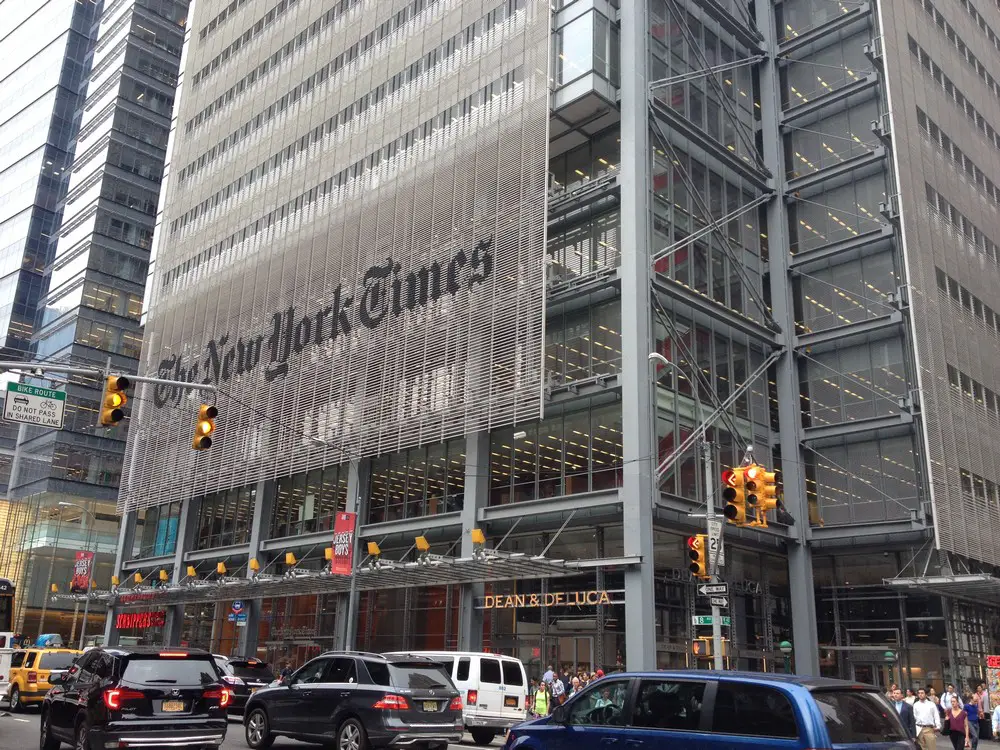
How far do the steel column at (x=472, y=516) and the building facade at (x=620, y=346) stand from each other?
133 mm

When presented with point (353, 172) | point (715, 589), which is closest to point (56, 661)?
point (715, 589)

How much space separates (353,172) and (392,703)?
35343 millimetres

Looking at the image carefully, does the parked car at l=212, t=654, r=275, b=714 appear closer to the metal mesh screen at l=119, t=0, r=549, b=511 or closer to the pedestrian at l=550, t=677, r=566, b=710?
the pedestrian at l=550, t=677, r=566, b=710

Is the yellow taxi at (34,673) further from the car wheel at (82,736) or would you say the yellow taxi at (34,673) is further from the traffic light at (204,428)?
the car wheel at (82,736)

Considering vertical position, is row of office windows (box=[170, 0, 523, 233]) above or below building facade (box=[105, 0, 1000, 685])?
above

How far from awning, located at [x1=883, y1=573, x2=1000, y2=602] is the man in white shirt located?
12.8m

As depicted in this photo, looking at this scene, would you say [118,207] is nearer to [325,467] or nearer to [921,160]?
[325,467]

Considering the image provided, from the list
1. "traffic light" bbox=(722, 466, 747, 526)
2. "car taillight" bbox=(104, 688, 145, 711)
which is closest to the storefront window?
"traffic light" bbox=(722, 466, 747, 526)

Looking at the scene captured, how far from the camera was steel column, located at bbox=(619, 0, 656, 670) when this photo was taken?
3070 centimetres

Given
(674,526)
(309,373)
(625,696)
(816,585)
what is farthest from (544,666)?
(625,696)

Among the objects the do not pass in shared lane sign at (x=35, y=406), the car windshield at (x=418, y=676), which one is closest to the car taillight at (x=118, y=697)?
the car windshield at (x=418, y=676)

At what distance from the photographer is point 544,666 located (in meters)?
33.7

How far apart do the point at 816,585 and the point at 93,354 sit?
63.7 m

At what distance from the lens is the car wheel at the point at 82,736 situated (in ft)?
45.2
